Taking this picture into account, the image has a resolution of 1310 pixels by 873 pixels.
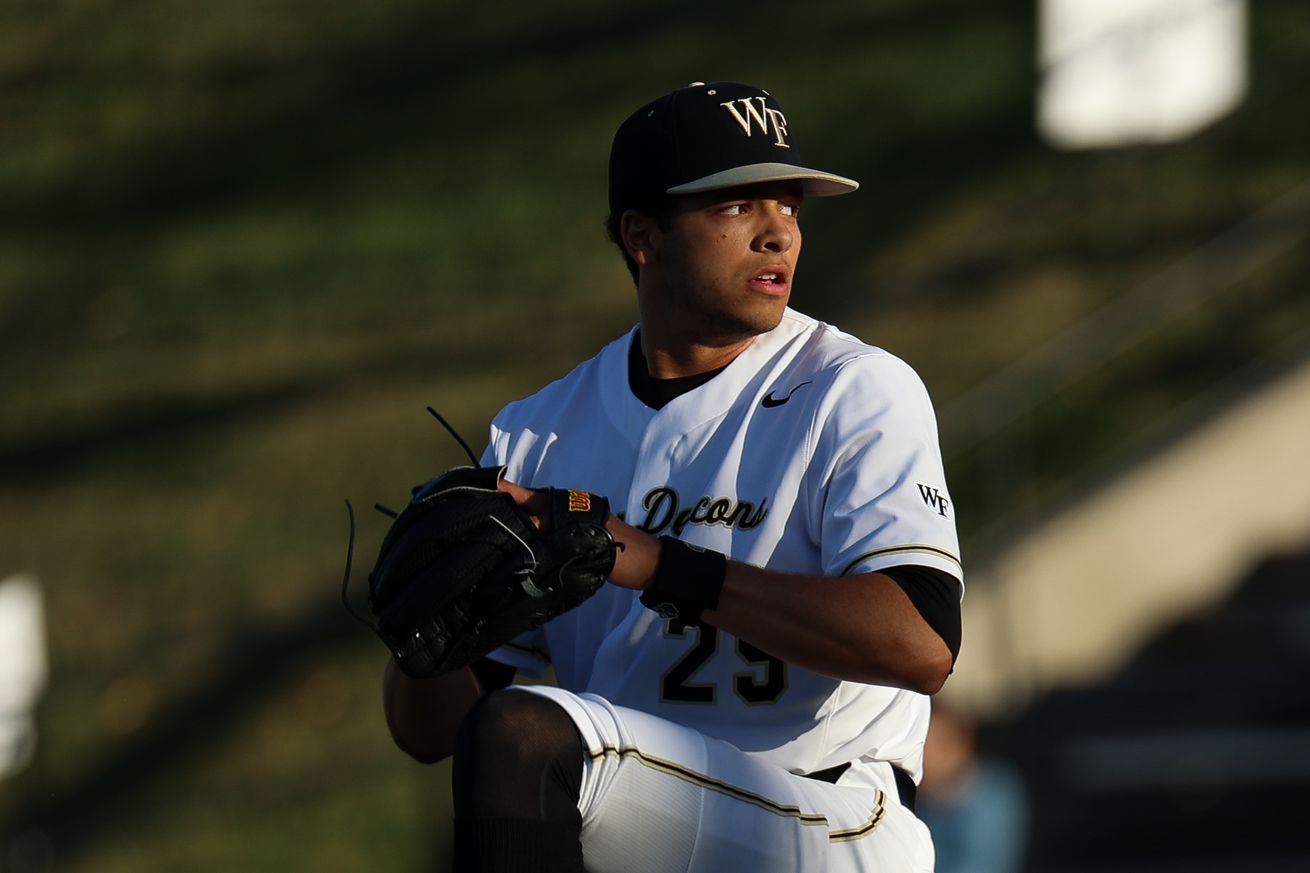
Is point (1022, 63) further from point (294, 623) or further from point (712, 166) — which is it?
point (712, 166)

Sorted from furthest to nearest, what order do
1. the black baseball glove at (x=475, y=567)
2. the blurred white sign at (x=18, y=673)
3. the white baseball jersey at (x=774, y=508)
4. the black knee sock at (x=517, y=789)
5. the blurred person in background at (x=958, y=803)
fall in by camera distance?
the blurred white sign at (x=18, y=673), the blurred person in background at (x=958, y=803), the white baseball jersey at (x=774, y=508), the black baseball glove at (x=475, y=567), the black knee sock at (x=517, y=789)

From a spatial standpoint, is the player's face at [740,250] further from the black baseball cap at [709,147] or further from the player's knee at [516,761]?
the player's knee at [516,761]

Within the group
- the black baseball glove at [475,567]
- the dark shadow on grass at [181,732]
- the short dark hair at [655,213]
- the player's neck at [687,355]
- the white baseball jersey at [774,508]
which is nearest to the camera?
the black baseball glove at [475,567]

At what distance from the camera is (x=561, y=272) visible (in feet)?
32.2

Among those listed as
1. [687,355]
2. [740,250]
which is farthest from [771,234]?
[687,355]

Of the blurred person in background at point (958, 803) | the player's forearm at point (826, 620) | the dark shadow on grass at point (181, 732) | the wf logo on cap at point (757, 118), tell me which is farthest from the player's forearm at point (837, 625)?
the dark shadow on grass at point (181, 732)

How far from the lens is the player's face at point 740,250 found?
2902 millimetres

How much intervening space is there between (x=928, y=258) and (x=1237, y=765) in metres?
3.82

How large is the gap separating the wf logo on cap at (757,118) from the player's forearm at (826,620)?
28.5 inches

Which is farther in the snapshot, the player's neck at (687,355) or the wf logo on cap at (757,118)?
the player's neck at (687,355)

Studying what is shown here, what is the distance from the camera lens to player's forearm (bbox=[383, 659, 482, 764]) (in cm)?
304

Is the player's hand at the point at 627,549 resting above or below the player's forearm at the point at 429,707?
above

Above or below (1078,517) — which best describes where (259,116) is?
above

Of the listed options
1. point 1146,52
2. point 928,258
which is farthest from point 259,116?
point 1146,52
